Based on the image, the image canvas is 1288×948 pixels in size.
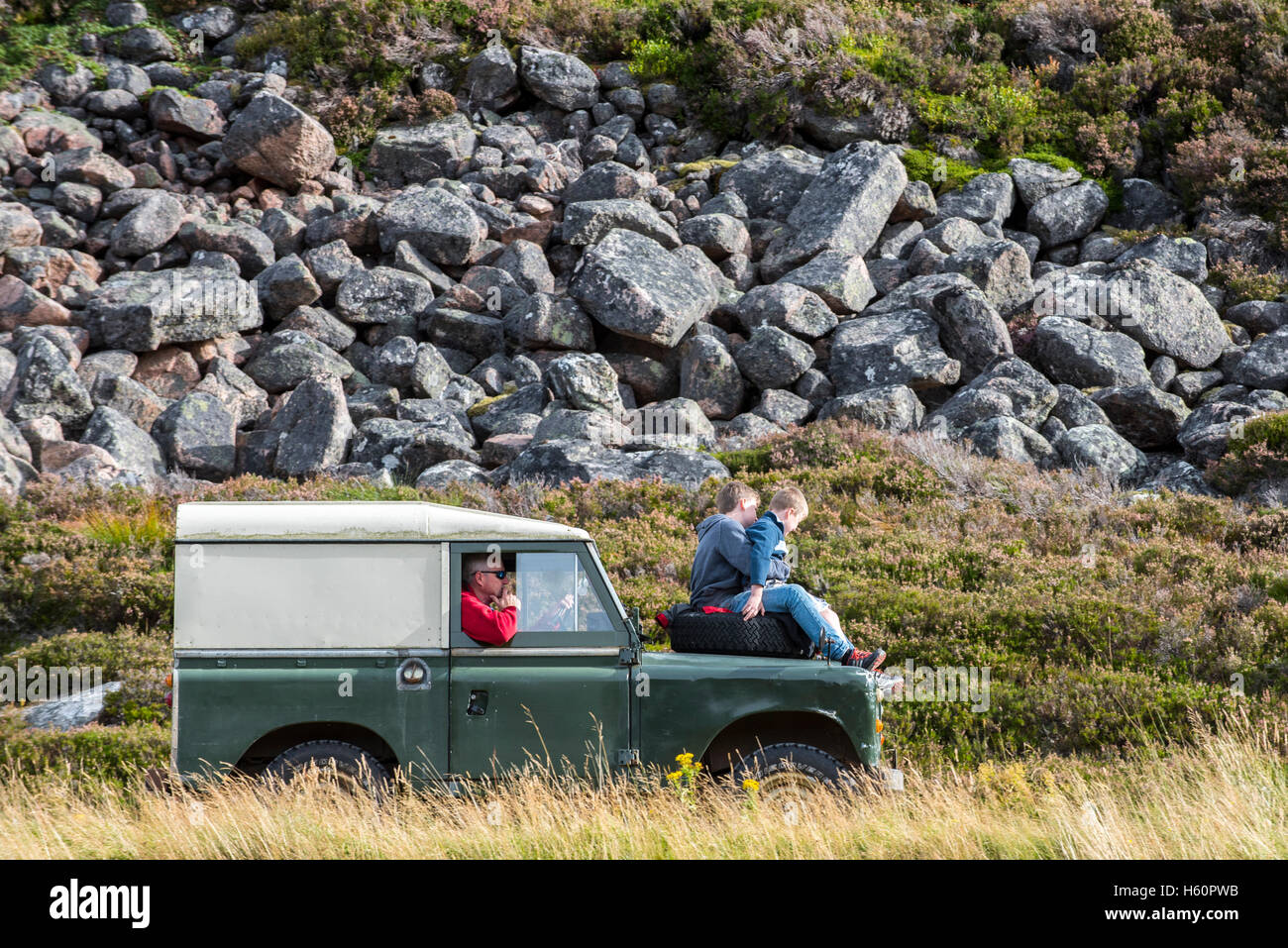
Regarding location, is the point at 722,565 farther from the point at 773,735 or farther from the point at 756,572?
the point at 773,735

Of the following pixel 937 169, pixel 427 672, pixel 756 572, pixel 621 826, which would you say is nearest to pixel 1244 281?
pixel 937 169

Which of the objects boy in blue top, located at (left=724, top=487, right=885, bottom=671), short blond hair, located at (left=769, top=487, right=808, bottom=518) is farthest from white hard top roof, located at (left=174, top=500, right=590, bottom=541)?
short blond hair, located at (left=769, top=487, right=808, bottom=518)

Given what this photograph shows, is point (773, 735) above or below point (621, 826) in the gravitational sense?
above

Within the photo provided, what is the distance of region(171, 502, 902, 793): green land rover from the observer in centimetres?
559

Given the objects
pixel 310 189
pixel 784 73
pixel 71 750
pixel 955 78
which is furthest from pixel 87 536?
pixel 955 78

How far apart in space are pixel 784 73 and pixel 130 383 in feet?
59.5

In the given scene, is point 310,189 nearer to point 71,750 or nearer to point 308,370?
point 308,370

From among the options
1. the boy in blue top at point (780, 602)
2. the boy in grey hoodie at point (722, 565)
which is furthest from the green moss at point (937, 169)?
the boy in blue top at point (780, 602)

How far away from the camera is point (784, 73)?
27.7 meters

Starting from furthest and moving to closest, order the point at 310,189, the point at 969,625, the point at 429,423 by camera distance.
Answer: the point at 310,189 → the point at 429,423 → the point at 969,625

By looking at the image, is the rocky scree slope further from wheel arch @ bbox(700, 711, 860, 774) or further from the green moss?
wheel arch @ bbox(700, 711, 860, 774)

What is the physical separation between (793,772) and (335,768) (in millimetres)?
2427

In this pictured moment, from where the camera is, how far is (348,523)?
5.73m

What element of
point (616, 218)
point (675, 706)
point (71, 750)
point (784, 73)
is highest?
point (784, 73)
